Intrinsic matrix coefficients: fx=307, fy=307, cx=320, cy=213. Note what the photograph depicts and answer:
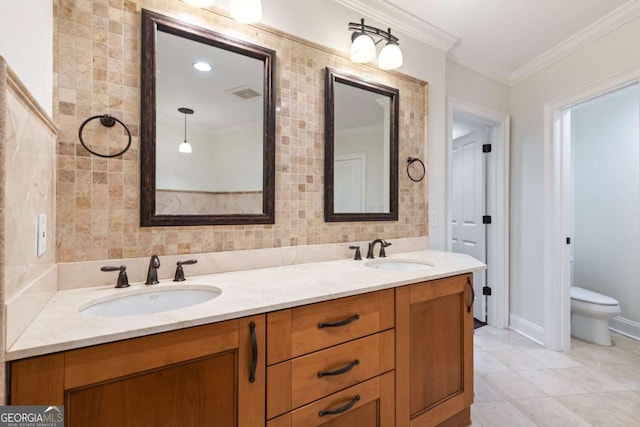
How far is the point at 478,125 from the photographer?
3180 millimetres

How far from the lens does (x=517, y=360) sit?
94.4 inches

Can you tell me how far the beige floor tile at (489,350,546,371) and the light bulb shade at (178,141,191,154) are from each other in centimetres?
263

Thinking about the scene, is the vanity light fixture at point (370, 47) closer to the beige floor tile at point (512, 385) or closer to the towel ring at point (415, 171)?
the towel ring at point (415, 171)

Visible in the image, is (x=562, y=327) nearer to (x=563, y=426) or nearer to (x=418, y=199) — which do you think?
(x=563, y=426)

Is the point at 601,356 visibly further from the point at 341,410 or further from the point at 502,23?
the point at 502,23

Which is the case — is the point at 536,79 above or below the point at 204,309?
above

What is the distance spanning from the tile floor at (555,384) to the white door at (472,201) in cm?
63

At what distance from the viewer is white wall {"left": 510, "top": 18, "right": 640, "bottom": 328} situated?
2303 millimetres

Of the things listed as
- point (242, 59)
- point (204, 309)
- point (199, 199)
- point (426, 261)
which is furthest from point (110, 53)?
point (426, 261)

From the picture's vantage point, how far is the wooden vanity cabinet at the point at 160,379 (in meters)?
0.70

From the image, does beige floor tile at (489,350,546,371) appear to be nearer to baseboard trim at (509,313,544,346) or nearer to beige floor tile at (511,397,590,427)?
baseboard trim at (509,313,544,346)

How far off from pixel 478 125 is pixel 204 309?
3242 mm

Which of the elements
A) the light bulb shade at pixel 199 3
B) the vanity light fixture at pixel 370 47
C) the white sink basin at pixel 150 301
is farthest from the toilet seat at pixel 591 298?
the light bulb shade at pixel 199 3

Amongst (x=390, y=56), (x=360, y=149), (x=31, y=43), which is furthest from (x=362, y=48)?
(x=31, y=43)
